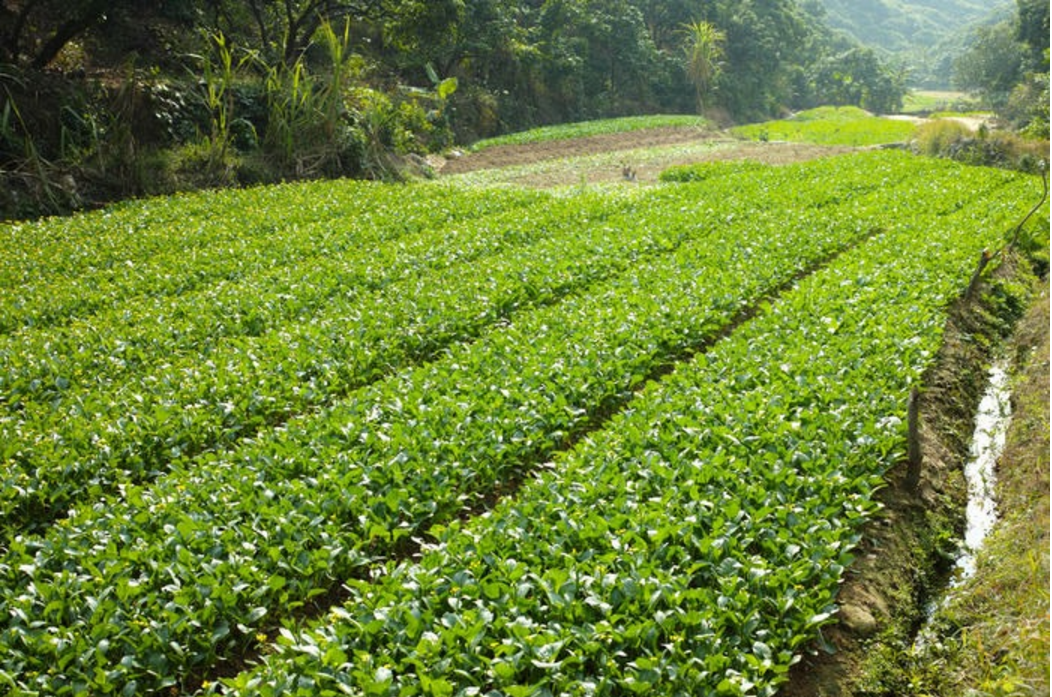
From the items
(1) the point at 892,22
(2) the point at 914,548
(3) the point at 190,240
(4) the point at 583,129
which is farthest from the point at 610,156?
(1) the point at 892,22

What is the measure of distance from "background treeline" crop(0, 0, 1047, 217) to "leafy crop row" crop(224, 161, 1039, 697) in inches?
555

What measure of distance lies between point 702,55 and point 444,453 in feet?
168

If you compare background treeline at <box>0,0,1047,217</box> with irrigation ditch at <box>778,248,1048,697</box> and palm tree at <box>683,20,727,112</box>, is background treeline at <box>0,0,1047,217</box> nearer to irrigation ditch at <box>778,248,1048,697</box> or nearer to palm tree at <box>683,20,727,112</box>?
palm tree at <box>683,20,727,112</box>

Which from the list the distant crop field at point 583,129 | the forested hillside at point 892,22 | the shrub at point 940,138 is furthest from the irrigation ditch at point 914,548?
the forested hillside at point 892,22

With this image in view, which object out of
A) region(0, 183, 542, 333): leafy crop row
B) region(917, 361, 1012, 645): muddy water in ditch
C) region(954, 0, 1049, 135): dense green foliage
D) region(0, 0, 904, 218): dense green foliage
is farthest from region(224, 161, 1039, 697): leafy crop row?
region(954, 0, 1049, 135): dense green foliage

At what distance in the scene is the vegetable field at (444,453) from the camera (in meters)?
4.67

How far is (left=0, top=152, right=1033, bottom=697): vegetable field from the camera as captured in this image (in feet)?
15.3

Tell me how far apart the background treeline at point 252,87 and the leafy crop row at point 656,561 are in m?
14.1

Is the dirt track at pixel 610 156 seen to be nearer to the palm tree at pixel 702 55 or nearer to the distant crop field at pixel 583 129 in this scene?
the distant crop field at pixel 583 129

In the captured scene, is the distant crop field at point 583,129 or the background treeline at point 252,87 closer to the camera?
the background treeline at point 252,87

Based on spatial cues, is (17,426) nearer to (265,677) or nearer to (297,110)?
(265,677)

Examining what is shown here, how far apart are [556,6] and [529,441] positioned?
131 feet

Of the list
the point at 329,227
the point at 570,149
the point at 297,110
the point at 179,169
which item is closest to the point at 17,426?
the point at 329,227

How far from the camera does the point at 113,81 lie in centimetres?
2014
